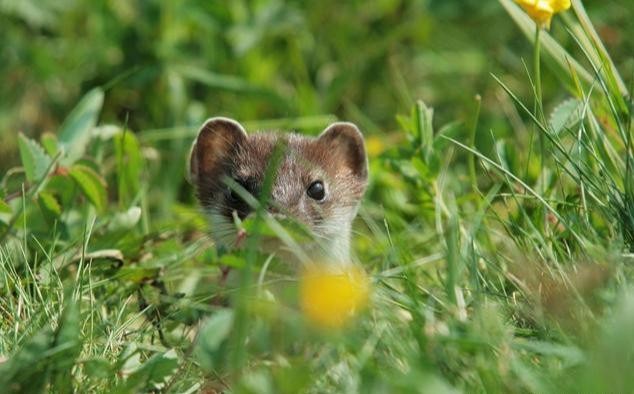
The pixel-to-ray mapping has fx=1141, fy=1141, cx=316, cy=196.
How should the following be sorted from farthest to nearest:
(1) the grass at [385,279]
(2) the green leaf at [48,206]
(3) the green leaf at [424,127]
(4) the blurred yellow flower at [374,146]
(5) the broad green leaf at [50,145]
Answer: (4) the blurred yellow flower at [374,146] → (5) the broad green leaf at [50,145] → (3) the green leaf at [424,127] → (2) the green leaf at [48,206] → (1) the grass at [385,279]

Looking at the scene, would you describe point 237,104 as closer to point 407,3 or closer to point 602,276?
point 407,3

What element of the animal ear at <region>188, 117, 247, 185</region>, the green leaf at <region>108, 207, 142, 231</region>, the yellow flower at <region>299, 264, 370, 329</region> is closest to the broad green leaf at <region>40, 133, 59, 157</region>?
the green leaf at <region>108, 207, 142, 231</region>

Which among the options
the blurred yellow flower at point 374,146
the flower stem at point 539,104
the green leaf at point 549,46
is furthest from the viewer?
the blurred yellow flower at point 374,146

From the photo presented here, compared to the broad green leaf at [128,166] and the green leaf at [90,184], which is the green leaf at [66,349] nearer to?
the green leaf at [90,184]

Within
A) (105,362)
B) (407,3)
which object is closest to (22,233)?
(105,362)

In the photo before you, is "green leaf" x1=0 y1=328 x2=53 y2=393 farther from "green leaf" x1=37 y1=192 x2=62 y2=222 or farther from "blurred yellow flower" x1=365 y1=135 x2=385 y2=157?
Result: "blurred yellow flower" x1=365 y1=135 x2=385 y2=157

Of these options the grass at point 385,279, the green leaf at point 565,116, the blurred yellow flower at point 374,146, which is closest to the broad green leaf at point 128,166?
the grass at point 385,279

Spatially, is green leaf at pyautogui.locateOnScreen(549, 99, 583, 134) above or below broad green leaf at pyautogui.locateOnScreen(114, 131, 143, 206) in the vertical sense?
above
